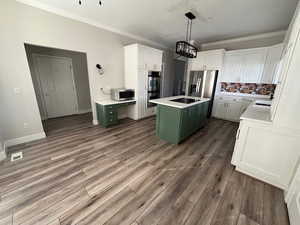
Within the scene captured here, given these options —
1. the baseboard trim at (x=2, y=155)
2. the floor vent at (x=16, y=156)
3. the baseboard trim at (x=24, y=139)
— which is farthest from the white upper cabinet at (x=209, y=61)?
the baseboard trim at (x=2, y=155)

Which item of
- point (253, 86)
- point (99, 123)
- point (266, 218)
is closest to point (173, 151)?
point (266, 218)

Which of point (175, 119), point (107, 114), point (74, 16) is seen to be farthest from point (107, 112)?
point (74, 16)

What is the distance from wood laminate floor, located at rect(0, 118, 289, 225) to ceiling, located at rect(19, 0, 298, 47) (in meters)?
3.02

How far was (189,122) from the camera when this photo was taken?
3.01 meters

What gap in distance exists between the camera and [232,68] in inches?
171

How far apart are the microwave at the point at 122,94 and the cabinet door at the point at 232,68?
11.4ft

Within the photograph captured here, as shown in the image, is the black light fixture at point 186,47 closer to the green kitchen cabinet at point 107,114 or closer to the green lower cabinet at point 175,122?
the green lower cabinet at point 175,122

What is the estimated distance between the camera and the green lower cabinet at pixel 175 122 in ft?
8.89

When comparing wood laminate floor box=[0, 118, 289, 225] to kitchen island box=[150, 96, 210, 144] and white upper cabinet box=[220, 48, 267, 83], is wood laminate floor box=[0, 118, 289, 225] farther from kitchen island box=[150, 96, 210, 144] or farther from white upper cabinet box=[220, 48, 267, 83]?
white upper cabinet box=[220, 48, 267, 83]

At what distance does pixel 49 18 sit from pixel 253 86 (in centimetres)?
627

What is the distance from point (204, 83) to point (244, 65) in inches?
52.4

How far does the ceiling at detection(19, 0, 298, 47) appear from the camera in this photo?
2455 millimetres

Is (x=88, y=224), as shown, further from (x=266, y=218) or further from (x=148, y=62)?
(x=148, y=62)

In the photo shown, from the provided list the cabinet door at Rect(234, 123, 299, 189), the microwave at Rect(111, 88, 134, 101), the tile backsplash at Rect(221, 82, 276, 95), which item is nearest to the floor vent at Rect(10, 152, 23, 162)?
the microwave at Rect(111, 88, 134, 101)
